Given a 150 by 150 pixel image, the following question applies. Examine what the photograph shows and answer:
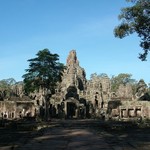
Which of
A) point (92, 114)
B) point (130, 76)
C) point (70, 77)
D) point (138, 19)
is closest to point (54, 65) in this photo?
point (92, 114)

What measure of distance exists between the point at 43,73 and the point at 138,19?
32.3 m

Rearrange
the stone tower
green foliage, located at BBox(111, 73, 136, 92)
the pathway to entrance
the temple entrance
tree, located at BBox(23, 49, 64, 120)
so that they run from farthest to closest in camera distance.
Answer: green foliage, located at BBox(111, 73, 136, 92) < the stone tower < the temple entrance < tree, located at BBox(23, 49, 64, 120) < the pathway to entrance

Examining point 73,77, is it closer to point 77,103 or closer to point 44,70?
point 77,103

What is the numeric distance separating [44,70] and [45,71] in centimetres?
26

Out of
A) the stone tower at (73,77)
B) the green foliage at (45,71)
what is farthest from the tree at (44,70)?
the stone tower at (73,77)

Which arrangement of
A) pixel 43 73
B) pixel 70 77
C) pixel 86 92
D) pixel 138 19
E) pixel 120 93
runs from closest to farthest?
pixel 138 19 → pixel 43 73 → pixel 86 92 → pixel 70 77 → pixel 120 93

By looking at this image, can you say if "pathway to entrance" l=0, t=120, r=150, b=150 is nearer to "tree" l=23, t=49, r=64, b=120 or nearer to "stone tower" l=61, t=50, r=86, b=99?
"tree" l=23, t=49, r=64, b=120

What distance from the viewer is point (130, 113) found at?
65.1 metres

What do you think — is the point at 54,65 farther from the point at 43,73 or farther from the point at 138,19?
the point at 138,19

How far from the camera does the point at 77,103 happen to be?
74.1 meters

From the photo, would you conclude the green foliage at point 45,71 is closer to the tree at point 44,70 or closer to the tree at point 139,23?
the tree at point 44,70

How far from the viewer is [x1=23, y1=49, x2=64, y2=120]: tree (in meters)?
62.9

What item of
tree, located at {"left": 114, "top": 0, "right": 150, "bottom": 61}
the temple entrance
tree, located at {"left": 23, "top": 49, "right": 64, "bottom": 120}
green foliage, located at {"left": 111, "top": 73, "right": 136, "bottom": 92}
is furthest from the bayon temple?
green foliage, located at {"left": 111, "top": 73, "right": 136, "bottom": 92}

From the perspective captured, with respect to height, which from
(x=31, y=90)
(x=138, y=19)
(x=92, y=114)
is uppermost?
(x=138, y=19)
